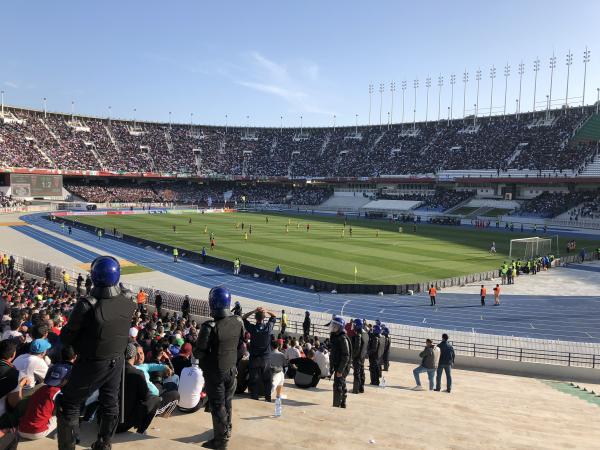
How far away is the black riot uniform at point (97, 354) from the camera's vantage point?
13.2 ft

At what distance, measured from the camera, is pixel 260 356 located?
24.6 ft

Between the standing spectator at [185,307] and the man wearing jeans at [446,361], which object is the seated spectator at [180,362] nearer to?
the man wearing jeans at [446,361]

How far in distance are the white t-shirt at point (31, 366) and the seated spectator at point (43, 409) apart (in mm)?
Answer: 759

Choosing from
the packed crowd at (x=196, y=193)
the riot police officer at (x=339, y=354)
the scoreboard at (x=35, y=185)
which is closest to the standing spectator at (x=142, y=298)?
the riot police officer at (x=339, y=354)

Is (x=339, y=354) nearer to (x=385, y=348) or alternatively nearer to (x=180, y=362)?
(x=180, y=362)

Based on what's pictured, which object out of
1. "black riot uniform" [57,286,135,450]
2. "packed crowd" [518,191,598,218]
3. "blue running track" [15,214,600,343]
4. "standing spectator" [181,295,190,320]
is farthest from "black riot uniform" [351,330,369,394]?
"packed crowd" [518,191,598,218]

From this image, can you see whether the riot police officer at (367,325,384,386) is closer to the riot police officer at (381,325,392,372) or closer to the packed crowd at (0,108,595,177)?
the riot police officer at (381,325,392,372)

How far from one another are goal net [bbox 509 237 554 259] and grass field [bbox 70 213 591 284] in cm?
125

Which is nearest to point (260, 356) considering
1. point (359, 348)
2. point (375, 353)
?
point (359, 348)

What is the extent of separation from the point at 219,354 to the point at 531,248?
44.3 metres

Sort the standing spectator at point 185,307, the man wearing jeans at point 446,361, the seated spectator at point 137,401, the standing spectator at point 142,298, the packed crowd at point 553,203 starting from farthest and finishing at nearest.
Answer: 1. the packed crowd at point 553,203
2. the standing spectator at point 142,298
3. the standing spectator at point 185,307
4. the man wearing jeans at point 446,361
5. the seated spectator at point 137,401

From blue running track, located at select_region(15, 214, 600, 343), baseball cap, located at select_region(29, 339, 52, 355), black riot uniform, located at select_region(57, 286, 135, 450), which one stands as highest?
black riot uniform, located at select_region(57, 286, 135, 450)

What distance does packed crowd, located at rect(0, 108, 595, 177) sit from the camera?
8388 centimetres

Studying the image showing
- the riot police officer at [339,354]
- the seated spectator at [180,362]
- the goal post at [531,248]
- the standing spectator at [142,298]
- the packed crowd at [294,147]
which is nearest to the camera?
the seated spectator at [180,362]
